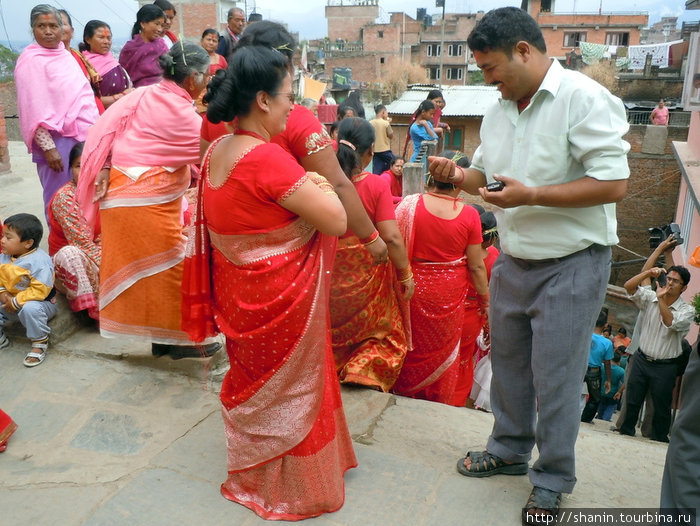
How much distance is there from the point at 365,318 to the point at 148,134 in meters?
1.54

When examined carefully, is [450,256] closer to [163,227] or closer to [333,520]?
[163,227]

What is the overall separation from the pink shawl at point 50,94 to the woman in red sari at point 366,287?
76.8 inches

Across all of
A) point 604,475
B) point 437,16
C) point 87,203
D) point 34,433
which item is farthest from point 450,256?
point 437,16

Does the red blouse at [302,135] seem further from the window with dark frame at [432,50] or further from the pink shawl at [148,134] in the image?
the window with dark frame at [432,50]

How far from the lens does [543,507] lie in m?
2.11

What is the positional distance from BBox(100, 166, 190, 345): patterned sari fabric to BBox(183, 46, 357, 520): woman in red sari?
33.5 inches

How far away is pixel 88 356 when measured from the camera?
11.3 ft

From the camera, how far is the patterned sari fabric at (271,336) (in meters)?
2.02

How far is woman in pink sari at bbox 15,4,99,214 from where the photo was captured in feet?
12.8

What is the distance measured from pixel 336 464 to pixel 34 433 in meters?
1.55

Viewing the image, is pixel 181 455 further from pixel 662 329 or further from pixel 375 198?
pixel 662 329

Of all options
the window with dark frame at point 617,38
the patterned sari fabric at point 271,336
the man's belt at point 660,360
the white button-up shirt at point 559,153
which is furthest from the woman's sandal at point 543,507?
the window with dark frame at point 617,38

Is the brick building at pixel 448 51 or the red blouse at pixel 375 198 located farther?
the brick building at pixel 448 51

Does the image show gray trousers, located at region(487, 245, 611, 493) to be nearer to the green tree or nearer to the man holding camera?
the man holding camera
